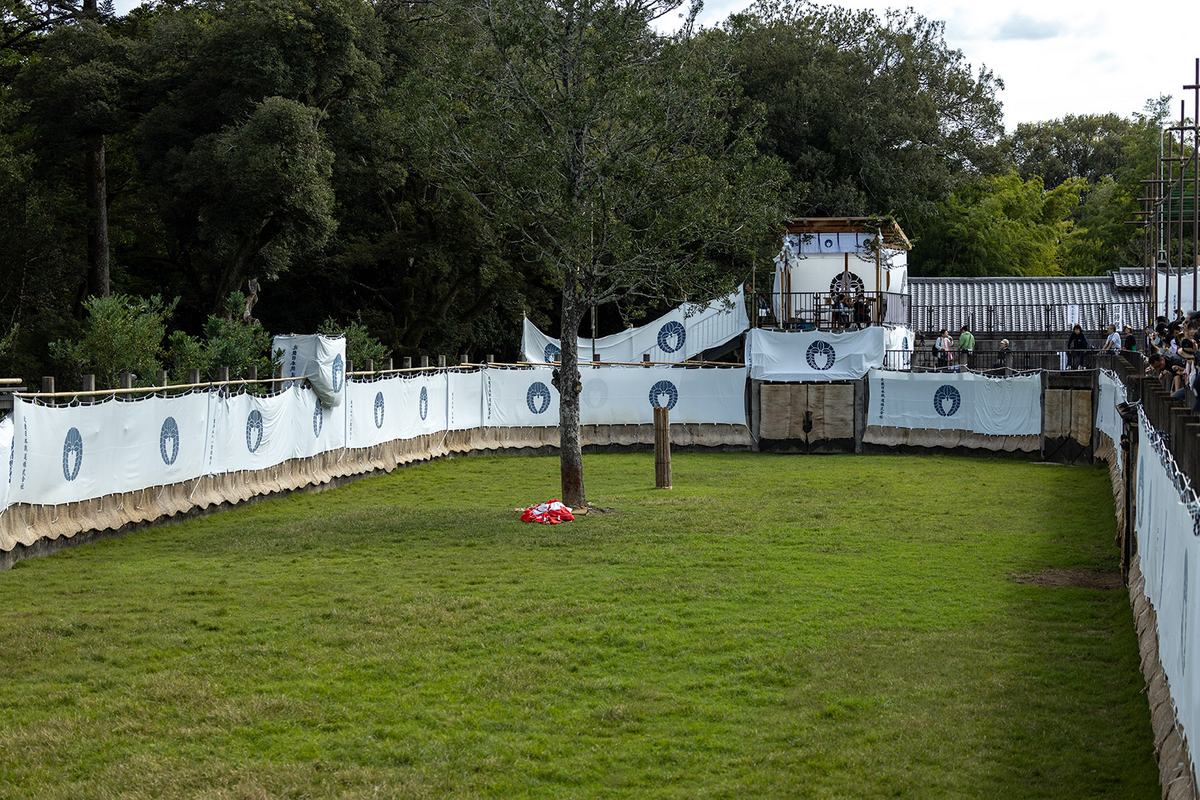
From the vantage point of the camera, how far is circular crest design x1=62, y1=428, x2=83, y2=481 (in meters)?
14.5

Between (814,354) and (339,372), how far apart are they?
13.3 m

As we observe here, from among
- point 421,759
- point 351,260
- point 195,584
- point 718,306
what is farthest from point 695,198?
point 351,260

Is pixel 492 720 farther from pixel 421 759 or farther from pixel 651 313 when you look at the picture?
pixel 651 313

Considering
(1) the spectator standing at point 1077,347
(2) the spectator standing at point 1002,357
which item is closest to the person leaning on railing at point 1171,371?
(1) the spectator standing at point 1077,347

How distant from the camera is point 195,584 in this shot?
41.9 ft

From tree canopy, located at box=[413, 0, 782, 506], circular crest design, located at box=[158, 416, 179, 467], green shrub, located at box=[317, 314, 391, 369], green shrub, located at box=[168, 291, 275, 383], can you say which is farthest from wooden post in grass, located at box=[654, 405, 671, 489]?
circular crest design, located at box=[158, 416, 179, 467]

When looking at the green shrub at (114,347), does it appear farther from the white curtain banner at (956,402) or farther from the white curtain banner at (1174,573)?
the white curtain banner at (956,402)

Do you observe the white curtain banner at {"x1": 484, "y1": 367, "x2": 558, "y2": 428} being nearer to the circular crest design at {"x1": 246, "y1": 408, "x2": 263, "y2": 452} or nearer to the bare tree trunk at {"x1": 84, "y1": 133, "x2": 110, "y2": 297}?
the circular crest design at {"x1": 246, "y1": 408, "x2": 263, "y2": 452}

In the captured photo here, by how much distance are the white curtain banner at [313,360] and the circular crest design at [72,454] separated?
707 centimetres

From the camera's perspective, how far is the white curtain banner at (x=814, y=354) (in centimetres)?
3050

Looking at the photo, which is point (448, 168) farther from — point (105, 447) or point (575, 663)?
point (575, 663)

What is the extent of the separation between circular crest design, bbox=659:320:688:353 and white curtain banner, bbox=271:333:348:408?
13864 mm

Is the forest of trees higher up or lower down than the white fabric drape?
higher up

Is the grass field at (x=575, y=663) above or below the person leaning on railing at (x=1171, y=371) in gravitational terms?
below
